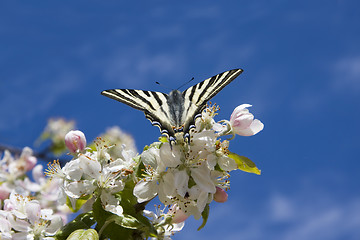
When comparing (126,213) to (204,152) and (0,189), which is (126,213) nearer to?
(204,152)

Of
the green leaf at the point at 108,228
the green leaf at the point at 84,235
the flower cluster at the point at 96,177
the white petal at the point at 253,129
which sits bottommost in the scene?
the green leaf at the point at 84,235

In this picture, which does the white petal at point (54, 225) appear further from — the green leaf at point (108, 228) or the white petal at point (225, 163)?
the white petal at point (225, 163)

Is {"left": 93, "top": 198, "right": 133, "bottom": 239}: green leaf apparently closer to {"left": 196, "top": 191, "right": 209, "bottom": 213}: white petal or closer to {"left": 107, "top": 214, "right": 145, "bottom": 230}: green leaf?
{"left": 107, "top": 214, "right": 145, "bottom": 230}: green leaf

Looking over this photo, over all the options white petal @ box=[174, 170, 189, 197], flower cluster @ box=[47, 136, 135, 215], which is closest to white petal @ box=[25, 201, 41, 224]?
flower cluster @ box=[47, 136, 135, 215]

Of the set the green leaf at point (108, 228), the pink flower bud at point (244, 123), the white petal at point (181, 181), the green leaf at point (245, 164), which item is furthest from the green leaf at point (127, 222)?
the pink flower bud at point (244, 123)

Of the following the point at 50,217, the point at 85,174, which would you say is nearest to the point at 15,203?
the point at 50,217

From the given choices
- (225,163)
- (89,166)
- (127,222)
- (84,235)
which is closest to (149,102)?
(89,166)
